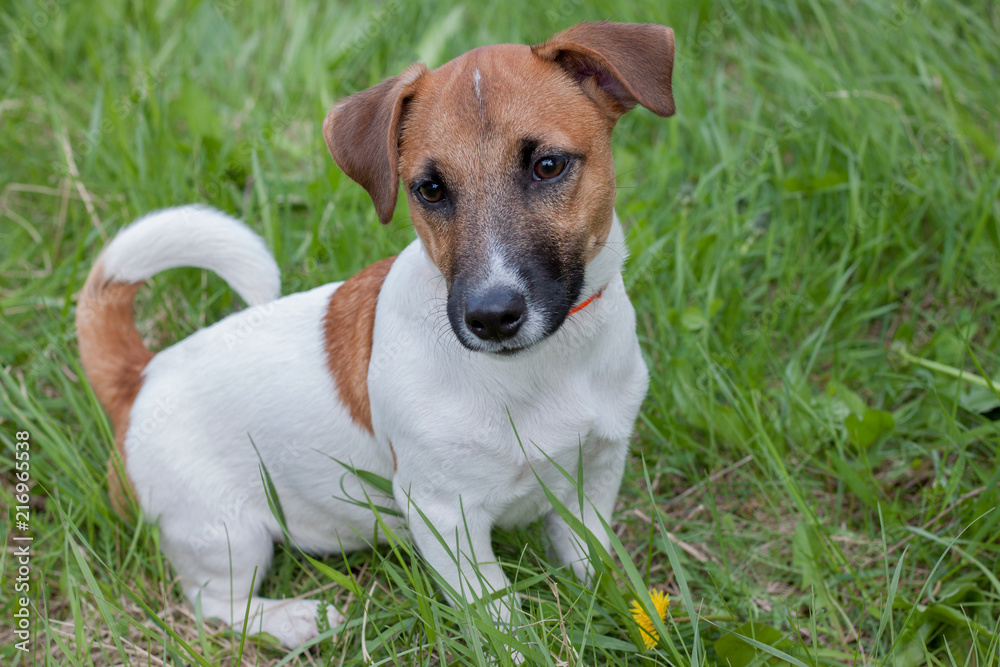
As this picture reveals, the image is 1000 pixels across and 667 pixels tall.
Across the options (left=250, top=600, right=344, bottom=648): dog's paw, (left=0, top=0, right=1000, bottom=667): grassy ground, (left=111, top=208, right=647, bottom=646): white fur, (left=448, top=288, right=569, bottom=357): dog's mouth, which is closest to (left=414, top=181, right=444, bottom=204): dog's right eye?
(left=111, top=208, right=647, bottom=646): white fur

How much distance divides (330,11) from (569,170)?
13.0ft

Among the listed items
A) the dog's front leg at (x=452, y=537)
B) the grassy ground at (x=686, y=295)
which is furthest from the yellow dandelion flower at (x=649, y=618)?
the dog's front leg at (x=452, y=537)

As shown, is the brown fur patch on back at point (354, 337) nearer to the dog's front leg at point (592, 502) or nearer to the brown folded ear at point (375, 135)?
the brown folded ear at point (375, 135)

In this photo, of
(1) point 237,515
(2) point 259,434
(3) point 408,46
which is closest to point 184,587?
(1) point 237,515

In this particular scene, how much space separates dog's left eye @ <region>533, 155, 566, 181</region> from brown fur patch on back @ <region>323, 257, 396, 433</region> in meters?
0.79

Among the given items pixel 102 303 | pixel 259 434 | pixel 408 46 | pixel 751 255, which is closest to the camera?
pixel 259 434

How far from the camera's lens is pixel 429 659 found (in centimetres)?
282

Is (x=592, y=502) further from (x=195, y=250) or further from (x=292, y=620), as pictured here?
(x=195, y=250)

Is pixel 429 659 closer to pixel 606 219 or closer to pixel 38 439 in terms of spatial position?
pixel 606 219

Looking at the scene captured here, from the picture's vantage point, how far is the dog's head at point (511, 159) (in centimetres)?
240

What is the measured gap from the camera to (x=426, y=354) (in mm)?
2676

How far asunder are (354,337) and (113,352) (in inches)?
46.9

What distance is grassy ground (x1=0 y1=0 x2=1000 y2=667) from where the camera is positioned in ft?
9.77

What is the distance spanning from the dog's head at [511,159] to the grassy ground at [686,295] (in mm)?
882
